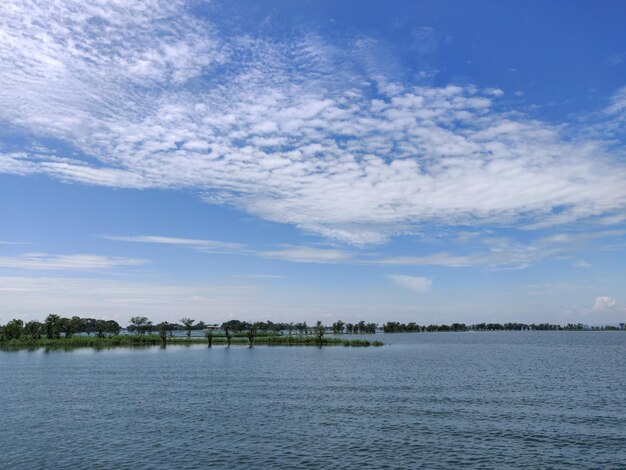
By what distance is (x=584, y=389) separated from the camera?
241 ft

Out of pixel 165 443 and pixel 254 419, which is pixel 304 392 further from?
pixel 165 443

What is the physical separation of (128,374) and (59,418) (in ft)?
150

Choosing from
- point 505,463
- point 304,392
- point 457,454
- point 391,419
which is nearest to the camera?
point 505,463

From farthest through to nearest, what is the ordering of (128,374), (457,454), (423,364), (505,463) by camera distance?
(423,364), (128,374), (457,454), (505,463)

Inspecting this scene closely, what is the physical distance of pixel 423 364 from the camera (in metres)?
115

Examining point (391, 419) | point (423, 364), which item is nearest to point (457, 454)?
point (391, 419)

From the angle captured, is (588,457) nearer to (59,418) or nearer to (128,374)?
(59,418)

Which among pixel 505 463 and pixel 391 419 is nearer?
pixel 505 463

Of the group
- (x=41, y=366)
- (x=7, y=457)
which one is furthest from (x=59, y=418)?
(x=41, y=366)

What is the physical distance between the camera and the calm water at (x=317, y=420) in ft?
130

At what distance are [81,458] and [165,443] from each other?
7.57 meters

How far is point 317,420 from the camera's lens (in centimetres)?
5344

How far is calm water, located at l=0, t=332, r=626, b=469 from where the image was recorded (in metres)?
39.6

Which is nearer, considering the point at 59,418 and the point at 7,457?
the point at 7,457
